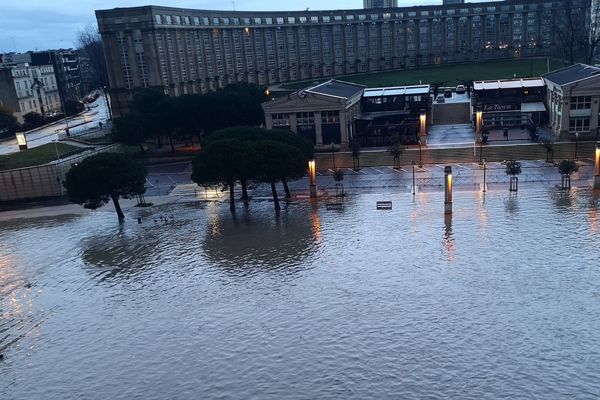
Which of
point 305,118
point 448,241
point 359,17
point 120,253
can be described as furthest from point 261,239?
point 359,17

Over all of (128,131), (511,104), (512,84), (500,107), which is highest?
Result: (512,84)

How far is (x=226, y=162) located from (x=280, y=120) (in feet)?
99.0

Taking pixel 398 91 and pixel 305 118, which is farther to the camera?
pixel 398 91

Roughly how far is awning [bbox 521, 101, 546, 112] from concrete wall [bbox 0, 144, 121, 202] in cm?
6964

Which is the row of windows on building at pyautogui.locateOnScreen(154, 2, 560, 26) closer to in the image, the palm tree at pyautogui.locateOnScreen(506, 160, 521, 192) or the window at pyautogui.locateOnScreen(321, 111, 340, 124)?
the window at pyautogui.locateOnScreen(321, 111, 340, 124)

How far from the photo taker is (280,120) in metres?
Answer: 84.6

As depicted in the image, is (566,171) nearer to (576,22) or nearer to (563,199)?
(563,199)

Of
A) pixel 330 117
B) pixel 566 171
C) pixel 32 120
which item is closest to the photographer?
pixel 566 171

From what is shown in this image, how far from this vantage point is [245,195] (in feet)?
202

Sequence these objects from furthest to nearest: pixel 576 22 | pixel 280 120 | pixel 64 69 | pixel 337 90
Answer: pixel 64 69 < pixel 576 22 < pixel 337 90 < pixel 280 120

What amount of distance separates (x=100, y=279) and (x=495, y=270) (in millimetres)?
29620

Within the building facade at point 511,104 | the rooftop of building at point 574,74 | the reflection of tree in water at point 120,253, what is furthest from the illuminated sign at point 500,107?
the reflection of tree in water at point 120,253

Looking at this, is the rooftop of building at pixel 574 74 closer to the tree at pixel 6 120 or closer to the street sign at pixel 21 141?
the street sign at pixel 21 141

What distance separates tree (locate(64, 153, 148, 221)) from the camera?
56.6m
